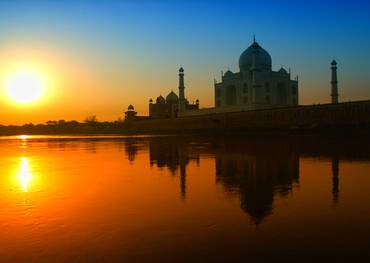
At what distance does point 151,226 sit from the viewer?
548 cm

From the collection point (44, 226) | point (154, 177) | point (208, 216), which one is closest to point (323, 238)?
point (208, 216)

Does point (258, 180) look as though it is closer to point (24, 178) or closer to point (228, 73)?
point (24, 178)

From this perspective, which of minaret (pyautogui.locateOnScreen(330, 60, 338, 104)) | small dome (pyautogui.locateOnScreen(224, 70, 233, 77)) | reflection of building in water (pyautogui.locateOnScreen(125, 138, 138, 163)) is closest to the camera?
reflection of building in water (pyautogui.locateOnScreen(125, 138, 138, 163))

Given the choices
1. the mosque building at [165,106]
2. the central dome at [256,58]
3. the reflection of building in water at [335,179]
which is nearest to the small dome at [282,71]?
the central dome at [256,58]

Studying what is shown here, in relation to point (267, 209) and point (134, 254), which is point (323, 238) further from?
point (134, 254)

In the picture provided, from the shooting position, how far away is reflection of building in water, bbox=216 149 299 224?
22.0 feet

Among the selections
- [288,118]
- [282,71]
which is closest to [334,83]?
[288,118]

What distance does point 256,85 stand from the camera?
5100cm

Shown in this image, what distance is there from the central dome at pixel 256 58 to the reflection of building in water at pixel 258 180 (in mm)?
42478

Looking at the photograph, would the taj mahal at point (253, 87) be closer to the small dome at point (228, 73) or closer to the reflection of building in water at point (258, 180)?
the small dome at point (228, 73)

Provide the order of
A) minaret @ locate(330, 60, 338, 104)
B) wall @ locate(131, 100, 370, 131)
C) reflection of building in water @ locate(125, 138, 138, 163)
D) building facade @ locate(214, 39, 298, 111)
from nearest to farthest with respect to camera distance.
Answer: reflection of building in water @ locate(125, 138, 138, 163) < wall @ locate(131, 100, 370, 131) < minaret @ locate(330, 60, 338, 104) < building facade @ locate(214, 39, 298, 111)

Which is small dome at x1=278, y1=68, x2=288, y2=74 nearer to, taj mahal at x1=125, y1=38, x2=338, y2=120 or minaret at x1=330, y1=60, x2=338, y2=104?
taj mahal at x1=125, y1=38, x2=338, y2=120

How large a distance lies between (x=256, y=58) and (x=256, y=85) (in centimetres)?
516

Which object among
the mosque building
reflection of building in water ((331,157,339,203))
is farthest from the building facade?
reflection of building in water ((331,157,339,203))
